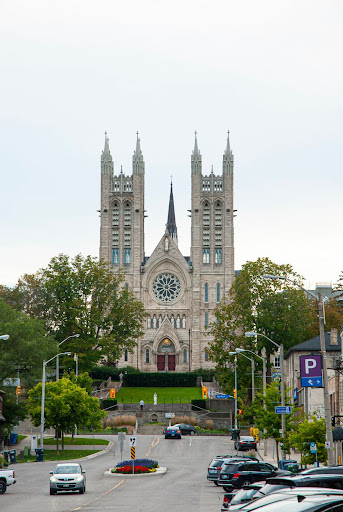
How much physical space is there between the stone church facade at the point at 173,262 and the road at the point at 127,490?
182 ft

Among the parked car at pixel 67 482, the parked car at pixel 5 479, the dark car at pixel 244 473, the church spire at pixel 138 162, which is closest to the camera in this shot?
the dark car at pixel 244 473

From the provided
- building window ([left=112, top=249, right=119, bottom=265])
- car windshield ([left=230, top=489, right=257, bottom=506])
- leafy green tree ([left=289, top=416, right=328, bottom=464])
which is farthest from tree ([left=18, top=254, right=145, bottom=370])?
car windshield ([left=230, top=489, right=257, bottom=506])

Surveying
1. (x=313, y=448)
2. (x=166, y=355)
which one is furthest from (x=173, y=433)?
(x=166, y=355)

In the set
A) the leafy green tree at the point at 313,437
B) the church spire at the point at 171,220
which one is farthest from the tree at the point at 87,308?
the church spire at the point at 171,220

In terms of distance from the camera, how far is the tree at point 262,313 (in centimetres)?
7975

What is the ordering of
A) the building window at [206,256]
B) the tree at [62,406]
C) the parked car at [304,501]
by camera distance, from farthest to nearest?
the building window at [206,256], the tree at [62,406], the parked car at [304,501]

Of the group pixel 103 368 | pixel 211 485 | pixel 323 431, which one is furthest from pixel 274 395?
pixel 103 368

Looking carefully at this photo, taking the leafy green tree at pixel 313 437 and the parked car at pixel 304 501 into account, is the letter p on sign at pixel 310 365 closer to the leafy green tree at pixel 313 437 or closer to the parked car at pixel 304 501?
the leafy green tree at pixel 313 437

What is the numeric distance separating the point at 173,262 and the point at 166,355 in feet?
43.6

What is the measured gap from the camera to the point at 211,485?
36281mm

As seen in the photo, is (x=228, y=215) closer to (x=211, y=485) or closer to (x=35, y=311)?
(x=35, y=311)

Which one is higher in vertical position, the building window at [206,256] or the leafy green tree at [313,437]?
the building window at [206,256]

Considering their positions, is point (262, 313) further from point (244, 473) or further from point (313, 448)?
point (244, 473)

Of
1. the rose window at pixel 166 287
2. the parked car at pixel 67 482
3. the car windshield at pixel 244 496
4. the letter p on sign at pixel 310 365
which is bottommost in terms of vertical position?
the parked car at pixel 67 482
